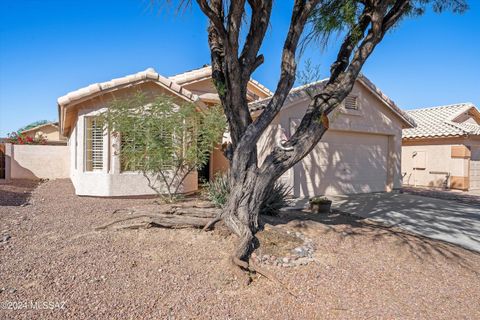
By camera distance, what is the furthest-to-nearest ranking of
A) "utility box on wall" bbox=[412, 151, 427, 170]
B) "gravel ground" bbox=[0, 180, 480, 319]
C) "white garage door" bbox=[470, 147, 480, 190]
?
"utility box on wall" bbox=[412, 151, 427, 170] < "white garage door" bbox=[470, 147, 480, 190] < "gravel ground" bbox=[0, 180, 480, 319]

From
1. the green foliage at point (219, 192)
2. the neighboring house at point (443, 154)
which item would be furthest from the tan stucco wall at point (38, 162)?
the neighboring house at point (443, 154)

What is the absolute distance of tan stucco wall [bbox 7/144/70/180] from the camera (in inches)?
613

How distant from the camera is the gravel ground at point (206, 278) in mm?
3410

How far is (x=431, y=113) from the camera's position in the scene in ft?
69.4

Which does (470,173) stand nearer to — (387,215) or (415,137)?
(415,137)

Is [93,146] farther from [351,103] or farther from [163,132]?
[351,103]

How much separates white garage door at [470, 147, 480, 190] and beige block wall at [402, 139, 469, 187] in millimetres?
829

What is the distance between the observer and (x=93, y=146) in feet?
32.1

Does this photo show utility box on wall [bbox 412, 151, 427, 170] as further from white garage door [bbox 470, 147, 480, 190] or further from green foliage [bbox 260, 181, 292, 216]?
green foliage [bbox 260, 181, 292, 216]

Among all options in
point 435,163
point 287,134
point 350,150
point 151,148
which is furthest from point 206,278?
point 435,163

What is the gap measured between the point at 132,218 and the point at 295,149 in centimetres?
339

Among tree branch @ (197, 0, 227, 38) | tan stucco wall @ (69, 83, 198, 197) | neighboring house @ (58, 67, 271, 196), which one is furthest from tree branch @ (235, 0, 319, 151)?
tan stucco wall @ (69, 83, 198, 197)

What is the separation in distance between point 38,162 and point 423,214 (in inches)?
690

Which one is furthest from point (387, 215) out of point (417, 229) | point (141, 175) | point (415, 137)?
point (415, 137)
